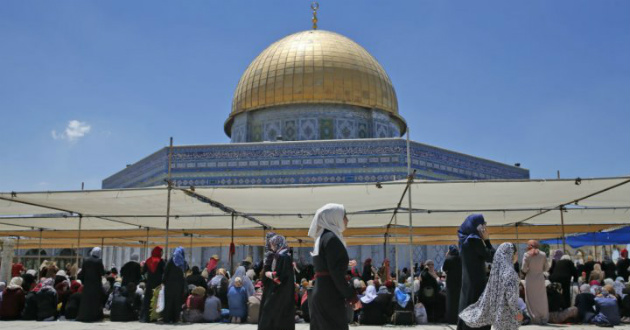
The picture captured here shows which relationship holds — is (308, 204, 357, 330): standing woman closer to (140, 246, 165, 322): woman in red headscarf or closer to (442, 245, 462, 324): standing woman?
(442, 245, 462, 324): standing woman

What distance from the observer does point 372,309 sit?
8242 millimetres

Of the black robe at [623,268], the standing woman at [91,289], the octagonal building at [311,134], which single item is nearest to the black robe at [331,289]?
the standing woman at [91,289]

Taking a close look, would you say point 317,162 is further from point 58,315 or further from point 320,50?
point 58,315

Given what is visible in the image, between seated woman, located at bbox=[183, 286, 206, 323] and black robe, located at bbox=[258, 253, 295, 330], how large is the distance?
134 inches

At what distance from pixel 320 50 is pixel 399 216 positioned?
15.4 meters

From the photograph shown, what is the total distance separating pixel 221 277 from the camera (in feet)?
31.9

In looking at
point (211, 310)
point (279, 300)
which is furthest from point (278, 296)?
point (211, 310)

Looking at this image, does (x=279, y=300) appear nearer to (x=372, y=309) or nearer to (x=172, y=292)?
(x=372, y=309)

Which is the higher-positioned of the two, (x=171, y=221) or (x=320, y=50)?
(x=320, y=50)

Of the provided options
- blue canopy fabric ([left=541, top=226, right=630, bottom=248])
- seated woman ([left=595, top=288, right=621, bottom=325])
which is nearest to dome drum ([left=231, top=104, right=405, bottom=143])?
blue canopy fabric ([left=541, top=226, right=630, bottom=248])

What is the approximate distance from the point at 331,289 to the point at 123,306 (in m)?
5.52

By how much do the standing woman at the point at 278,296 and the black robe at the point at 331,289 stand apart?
4.12 feet

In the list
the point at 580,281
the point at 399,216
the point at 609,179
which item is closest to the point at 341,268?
the point at 609,179

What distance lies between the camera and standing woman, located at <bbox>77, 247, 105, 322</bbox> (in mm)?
8414
